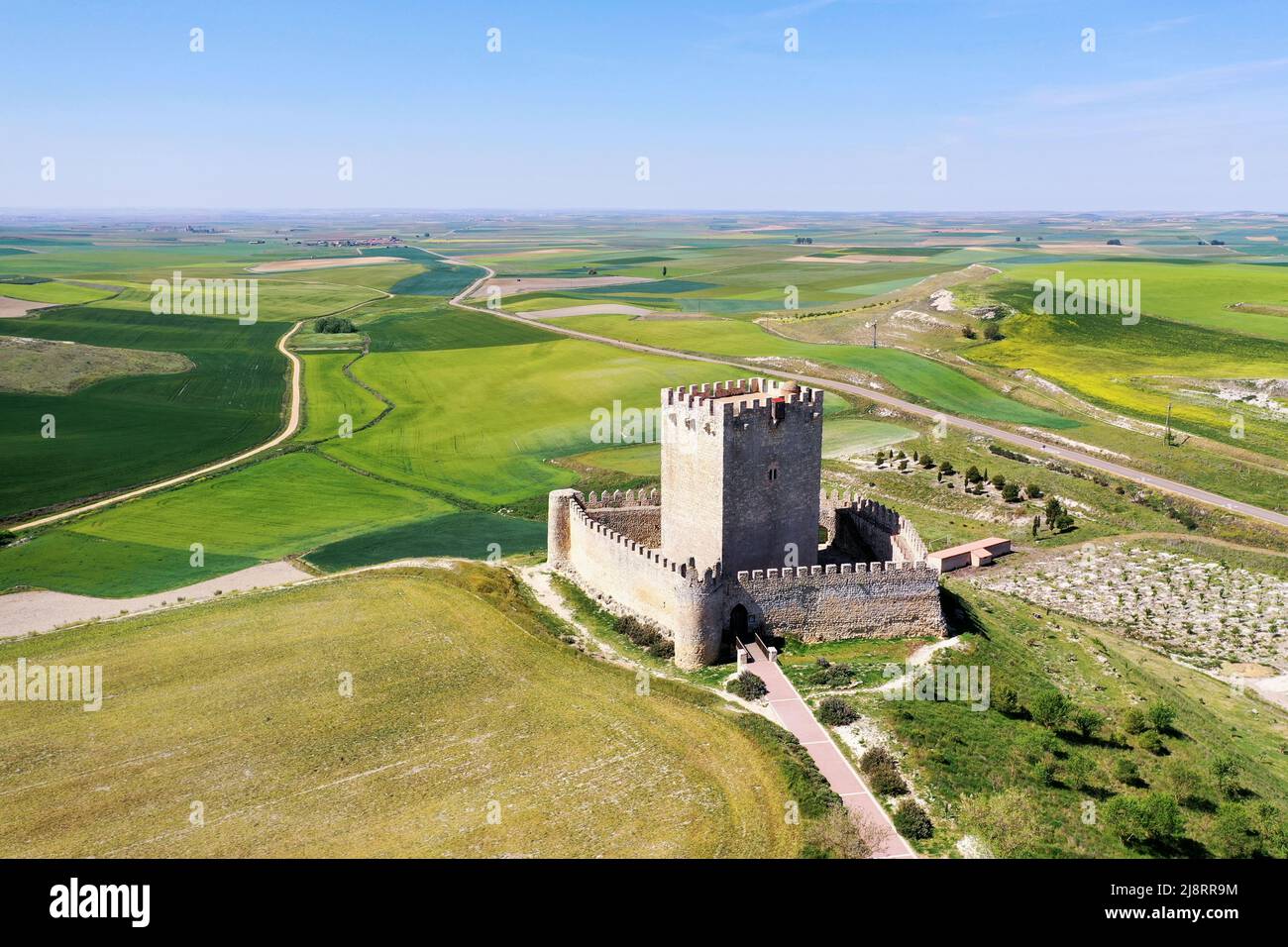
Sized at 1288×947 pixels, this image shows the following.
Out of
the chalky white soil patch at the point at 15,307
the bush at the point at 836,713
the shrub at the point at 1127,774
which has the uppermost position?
the chalky white soil patch at the point at 15,307

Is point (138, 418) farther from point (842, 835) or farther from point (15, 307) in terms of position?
point (842, 835)

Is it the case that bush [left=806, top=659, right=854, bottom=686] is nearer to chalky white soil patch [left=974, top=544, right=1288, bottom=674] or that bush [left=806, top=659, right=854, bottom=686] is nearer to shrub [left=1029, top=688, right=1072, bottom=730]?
shrub [left=1029, top=688, right=1072, bottom=730]

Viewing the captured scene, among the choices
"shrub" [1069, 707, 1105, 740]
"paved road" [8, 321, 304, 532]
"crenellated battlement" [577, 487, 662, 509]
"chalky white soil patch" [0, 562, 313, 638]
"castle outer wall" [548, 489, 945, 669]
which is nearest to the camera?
"shrub" [1069, 707, 1105, 740]

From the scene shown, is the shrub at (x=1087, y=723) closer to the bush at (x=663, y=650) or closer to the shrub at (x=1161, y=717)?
the shrub at (x=1161, y=717)

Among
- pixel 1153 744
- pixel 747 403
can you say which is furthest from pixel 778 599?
pixel 1153 744

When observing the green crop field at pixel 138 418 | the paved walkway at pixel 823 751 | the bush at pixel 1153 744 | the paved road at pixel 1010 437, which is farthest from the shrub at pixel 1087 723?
the green crop field at pixel 138 418

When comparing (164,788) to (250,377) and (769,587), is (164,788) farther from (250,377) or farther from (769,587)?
(250,377)

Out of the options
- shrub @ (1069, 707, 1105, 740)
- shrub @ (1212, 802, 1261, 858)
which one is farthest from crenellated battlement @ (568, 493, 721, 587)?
shrub @ (1212, 802, 1261, 858)
